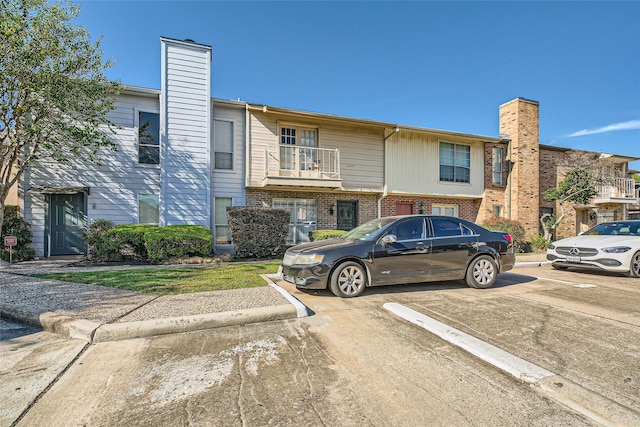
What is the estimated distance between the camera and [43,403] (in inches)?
95.7

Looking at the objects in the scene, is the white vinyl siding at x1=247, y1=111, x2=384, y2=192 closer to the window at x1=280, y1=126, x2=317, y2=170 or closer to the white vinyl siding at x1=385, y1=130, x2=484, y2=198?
the window at x1=280, y1=126, x2=317, y2=170

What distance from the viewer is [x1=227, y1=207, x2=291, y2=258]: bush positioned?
32.3 ft

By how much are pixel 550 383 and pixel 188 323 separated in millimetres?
3917

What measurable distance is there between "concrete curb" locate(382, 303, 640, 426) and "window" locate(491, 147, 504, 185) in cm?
1437

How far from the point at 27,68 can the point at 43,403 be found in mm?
9142

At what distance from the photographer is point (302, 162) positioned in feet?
40.5

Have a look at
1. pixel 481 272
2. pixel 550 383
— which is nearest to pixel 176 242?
pixel 481 272

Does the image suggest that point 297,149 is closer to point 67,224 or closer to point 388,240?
point 388,240

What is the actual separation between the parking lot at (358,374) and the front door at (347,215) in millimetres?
8892

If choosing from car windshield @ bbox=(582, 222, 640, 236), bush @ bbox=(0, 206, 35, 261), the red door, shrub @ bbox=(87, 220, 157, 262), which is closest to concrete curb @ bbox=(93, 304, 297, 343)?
shrub @ bbox=(87, 220, 157, 262)

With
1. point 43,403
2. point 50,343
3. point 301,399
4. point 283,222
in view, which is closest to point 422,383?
point 301,399

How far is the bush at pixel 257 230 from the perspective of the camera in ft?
32.3

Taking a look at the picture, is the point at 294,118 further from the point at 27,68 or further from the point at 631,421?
the point at 631,421

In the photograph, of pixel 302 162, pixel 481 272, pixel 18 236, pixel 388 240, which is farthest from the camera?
pixel 302 162
